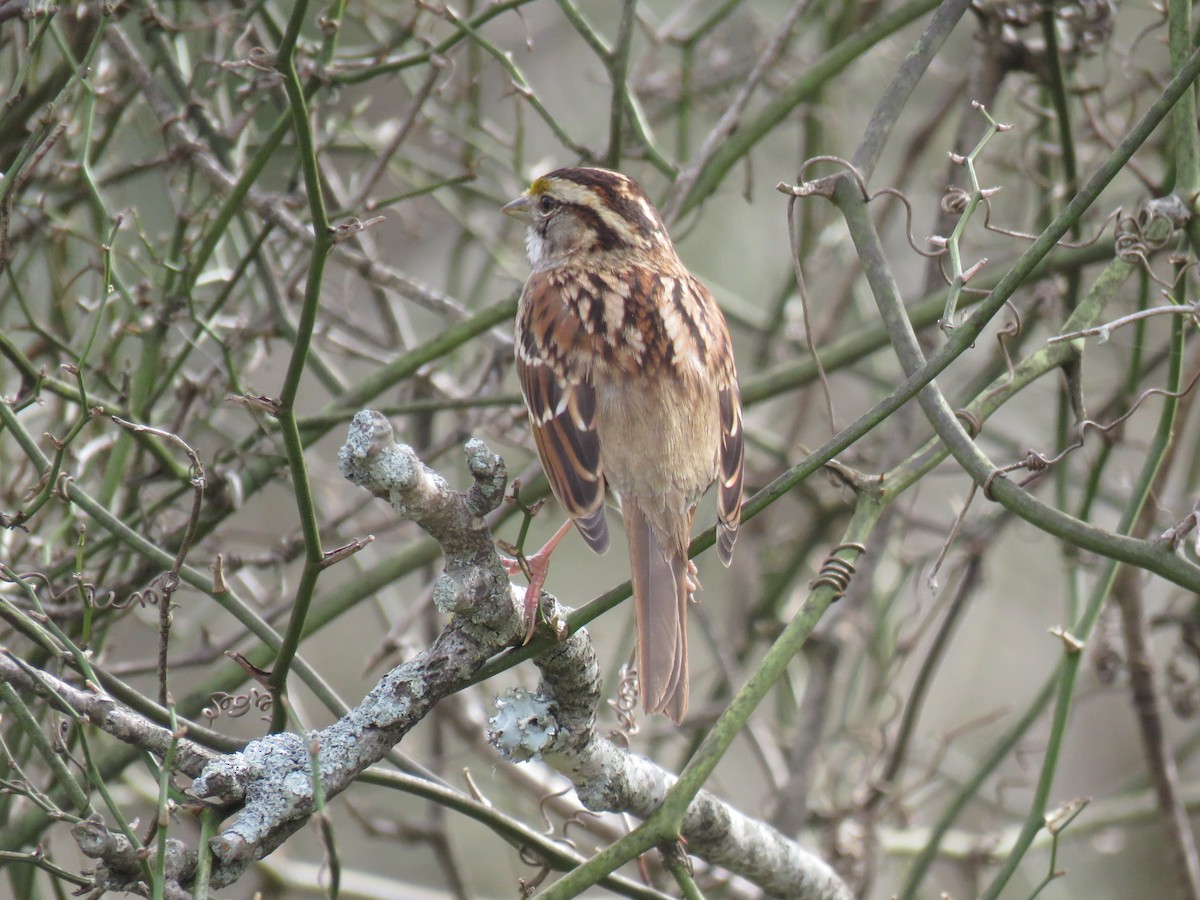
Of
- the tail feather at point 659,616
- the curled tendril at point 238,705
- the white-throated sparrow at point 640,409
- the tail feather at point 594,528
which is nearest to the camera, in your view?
the curled tendril at point 238,705

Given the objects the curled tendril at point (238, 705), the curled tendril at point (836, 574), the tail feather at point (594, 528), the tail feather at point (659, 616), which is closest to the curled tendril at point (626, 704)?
the tail feather at point (659, 616)

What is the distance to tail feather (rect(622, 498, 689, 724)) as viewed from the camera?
2.64 meters

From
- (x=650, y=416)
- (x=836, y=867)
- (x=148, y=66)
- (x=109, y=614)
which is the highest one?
(x=148, y=66)

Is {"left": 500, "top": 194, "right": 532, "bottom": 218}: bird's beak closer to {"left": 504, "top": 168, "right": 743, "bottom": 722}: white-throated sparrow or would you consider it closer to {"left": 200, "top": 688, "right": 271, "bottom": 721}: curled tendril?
{"left": 504, "top": 168, "right": 743, "bottom": 722}: white-throated sparrow

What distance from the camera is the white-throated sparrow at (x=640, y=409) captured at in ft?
9.64

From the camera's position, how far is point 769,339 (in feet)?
15.8

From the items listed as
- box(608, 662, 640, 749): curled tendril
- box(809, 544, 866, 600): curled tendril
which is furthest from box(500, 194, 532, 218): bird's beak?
box(809, 544, 866, 600): curled tendril

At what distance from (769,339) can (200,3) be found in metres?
2.21

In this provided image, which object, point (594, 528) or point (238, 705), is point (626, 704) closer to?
point (594, 528)

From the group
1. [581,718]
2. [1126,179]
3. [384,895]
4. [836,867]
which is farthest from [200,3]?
[1126,179]

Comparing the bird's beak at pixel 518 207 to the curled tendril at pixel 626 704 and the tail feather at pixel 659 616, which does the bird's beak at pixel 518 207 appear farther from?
the curled tendril at pixel 626 704

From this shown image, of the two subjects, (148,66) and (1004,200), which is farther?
(1004,200)

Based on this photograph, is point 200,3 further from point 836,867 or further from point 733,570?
point 836,867

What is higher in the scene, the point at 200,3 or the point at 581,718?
the point at 200,3
